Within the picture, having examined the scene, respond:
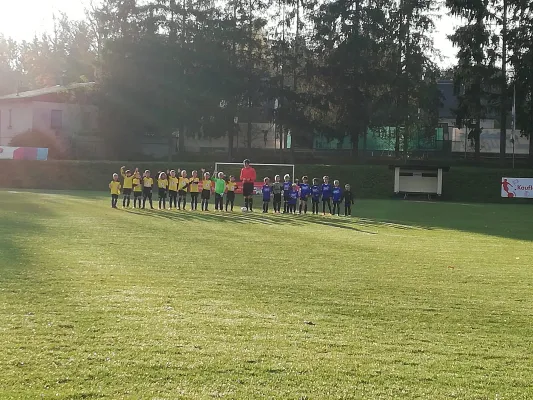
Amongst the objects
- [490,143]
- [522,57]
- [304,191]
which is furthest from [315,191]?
[490,143]

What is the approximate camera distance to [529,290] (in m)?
11.0

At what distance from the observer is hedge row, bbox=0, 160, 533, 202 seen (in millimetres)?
45656

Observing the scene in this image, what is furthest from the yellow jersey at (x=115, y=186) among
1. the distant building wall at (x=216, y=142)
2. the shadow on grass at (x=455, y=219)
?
the distant building wall at (x=216, y=142)

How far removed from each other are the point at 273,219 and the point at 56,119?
1714 inches

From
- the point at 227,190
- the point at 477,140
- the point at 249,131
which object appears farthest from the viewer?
the point at 249,131

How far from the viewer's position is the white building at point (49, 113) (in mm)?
62188

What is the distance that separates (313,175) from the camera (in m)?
47.9

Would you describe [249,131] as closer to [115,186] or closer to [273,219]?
[115,186]

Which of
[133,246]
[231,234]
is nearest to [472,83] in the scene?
[231,234]

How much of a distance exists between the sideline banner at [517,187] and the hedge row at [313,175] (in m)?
0.73

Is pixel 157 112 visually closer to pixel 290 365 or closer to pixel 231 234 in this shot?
pixel 231 234

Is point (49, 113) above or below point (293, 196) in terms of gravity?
above

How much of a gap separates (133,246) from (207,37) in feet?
140

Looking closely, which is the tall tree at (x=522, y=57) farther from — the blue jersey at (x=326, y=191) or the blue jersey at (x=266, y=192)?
the blue jersey at (x=266, y=192)
